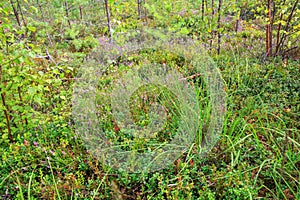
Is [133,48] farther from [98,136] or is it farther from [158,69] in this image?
[98,136]

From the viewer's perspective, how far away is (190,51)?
463cm

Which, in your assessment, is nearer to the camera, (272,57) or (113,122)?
(113,122)

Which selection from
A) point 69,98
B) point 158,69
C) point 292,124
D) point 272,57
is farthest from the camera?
point 272,57

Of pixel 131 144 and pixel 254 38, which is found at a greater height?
pixel 254 38

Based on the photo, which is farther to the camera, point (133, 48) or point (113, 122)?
A: point (133, 48)

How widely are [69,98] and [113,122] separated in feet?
3.36

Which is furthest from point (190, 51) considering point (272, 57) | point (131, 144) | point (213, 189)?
point (213, 189)

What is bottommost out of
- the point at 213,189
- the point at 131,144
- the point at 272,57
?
the point at 213,189

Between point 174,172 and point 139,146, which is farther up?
point 139,146

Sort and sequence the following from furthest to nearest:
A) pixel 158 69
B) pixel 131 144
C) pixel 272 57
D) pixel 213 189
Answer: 1. pixel 272 57
2. pixel 158 69
3. pixel 131 144
4. pixel 213 189

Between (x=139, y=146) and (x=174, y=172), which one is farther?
(x=139, y=146)

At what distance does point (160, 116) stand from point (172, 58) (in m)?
1.75

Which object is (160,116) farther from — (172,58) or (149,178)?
(172,58)

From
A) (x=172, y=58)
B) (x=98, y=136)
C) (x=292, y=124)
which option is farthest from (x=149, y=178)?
(x=172, y=58)
